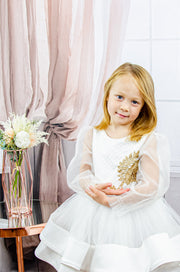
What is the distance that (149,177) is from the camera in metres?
1.35

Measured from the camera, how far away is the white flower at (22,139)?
1.75m

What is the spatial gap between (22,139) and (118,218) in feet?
2.20

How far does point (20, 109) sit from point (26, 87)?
134mm

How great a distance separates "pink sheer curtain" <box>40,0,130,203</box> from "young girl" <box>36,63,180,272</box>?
0.53m

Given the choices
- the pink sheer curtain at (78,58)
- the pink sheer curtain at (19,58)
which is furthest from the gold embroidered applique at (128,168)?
the pink sheer curtain at (19,58)

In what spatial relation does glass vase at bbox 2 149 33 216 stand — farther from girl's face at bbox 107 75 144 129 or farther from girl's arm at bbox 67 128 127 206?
girl's face at bbox 107 75 144 129

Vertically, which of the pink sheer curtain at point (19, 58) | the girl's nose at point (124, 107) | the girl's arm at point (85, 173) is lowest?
the girl's arm at point (85, 173)

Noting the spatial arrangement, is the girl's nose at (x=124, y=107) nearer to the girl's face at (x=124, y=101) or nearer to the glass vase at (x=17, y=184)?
the girl's face at (x=124, y=101)

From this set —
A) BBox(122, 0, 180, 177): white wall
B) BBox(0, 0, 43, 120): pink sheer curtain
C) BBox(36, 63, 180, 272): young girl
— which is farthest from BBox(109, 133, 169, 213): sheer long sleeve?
BBox(0, 0, 43, 120): pink sheer curtain

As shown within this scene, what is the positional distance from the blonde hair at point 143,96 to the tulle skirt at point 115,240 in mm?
286

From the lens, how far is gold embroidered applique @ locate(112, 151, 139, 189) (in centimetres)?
140

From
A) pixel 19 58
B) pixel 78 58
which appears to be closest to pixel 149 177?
pixel 78 58

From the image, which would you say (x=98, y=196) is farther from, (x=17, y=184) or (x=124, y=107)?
(x=17, y=184)

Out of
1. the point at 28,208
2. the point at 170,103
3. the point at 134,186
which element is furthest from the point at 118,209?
the point at 170,103
